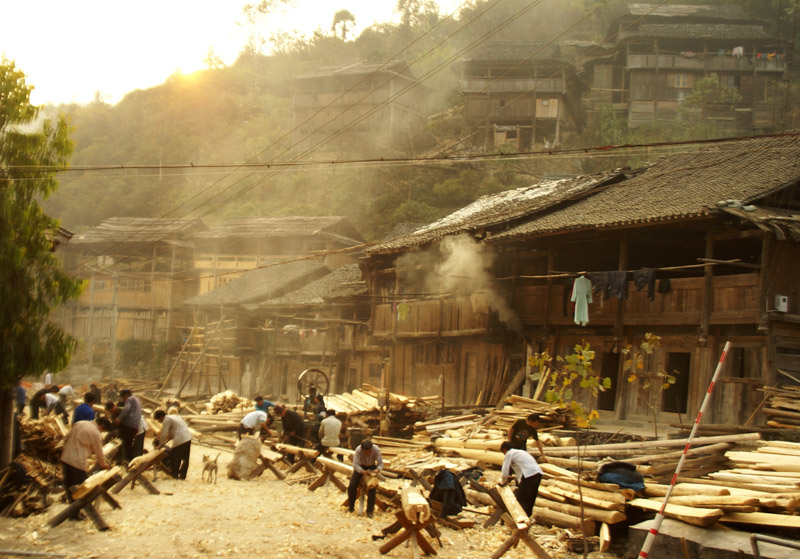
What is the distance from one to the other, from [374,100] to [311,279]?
64.2 ft

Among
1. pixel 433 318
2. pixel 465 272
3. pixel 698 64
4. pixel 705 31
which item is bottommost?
pixel 433 318

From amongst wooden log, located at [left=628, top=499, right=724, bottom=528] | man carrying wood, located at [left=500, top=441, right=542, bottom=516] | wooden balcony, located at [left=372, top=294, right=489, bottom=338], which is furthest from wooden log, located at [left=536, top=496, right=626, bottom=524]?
wooden balcony, located at [left=372, top=294, right=489, bottom=338]

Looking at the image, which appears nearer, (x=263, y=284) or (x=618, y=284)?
(x=618, y=284)

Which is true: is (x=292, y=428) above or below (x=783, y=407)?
below

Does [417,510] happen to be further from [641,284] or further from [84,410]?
[641,284]

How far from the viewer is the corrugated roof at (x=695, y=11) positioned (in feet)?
169

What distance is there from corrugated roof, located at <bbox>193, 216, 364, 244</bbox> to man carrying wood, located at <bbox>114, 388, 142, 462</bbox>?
29909 millimetres

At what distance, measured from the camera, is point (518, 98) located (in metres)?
51.1

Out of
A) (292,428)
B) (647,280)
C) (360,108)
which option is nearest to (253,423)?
(292,428)

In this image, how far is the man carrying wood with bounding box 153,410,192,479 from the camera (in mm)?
17125

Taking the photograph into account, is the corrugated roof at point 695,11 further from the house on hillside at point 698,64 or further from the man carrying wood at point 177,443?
the man carrying wood at point 177,443

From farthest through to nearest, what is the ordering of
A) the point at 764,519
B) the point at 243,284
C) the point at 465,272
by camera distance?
the point at 243,284
the point at 465,272
the point at 764,519

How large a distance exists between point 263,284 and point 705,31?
3177 centimetres

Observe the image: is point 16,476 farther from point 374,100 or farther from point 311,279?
point 374,100
